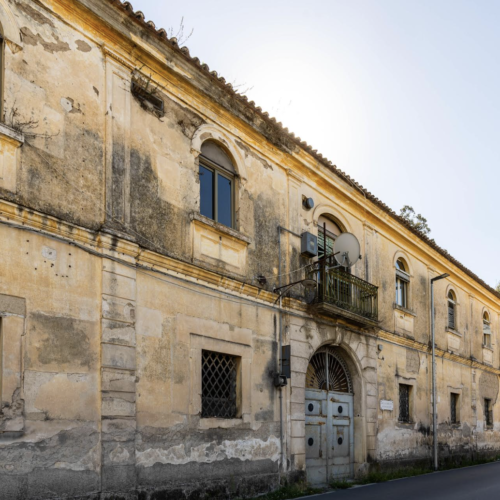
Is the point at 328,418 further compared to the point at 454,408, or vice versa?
the point at 454,408

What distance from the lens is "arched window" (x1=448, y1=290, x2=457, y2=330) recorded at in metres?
23.0

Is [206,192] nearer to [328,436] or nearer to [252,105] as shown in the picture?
[252,105]

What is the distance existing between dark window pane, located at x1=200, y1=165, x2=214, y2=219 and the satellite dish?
3.87 m

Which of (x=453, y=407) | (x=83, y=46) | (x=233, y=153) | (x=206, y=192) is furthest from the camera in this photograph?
(x=453, y=407)

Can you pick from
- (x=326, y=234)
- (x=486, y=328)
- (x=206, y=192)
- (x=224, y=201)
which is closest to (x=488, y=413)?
(x=486, y=328)

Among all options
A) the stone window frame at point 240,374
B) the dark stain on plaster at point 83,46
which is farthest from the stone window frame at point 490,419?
the dark stain on plaster at point 83,46

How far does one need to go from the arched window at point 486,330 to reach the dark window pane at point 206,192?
59.9 ft

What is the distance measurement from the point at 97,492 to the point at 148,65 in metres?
6.43

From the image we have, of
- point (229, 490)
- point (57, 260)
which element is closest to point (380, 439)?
point (229, 490)

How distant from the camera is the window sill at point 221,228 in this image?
35.8ft

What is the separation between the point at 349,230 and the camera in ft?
53.1

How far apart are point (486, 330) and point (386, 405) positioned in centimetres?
1158

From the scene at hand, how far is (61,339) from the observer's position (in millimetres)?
8211

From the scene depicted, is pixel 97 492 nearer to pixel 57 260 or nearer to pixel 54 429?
pixel 54 429
